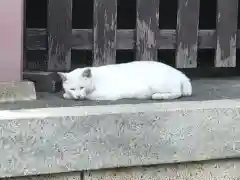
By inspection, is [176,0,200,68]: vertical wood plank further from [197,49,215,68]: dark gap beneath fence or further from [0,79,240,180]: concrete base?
[0,79,240,180]: concrete base

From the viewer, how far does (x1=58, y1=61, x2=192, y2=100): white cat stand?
10.0 ft

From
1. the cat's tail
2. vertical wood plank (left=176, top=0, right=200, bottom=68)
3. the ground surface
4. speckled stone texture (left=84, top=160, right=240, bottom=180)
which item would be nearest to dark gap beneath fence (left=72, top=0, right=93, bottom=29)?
vertical wood plank (left=176, top=0, right=200, bottom=68)

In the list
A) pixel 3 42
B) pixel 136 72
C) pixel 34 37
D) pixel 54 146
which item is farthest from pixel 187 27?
pixel 54 146

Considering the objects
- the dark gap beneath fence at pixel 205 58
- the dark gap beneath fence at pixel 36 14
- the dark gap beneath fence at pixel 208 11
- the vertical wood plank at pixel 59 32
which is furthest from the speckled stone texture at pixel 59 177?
the dark gap beneath fence at pixel 208 11

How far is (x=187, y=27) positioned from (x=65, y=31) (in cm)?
72

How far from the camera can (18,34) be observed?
294 cm

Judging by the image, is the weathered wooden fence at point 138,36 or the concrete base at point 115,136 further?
the weathered wooden fence at point 138,36

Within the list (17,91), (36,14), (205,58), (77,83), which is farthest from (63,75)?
(205,58)

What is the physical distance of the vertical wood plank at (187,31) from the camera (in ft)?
11.6

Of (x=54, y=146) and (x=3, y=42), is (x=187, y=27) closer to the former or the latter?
(x=3, y=42)

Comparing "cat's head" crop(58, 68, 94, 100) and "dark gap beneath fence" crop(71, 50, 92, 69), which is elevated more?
"dark gap beneath fence" crop(71, 50, 92, 69)

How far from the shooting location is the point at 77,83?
310 centimetres

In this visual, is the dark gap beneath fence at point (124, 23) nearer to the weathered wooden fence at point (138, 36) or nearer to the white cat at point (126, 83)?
the weathered wooden fence at point (138, 36)

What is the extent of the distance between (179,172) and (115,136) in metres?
0.37
